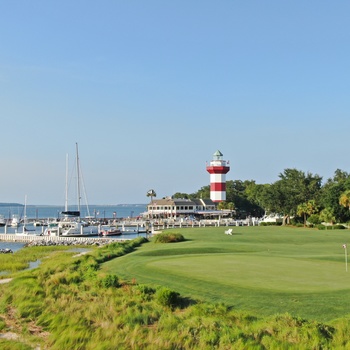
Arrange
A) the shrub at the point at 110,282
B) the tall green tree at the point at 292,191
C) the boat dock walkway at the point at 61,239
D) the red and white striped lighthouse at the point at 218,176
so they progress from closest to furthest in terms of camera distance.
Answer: the shrub at the point at 110,282 < the boat dock walkway at the point at 61,239 < the tall green tree at the point at 292,191 < the red and white striped lighthouse at the point at 218,176

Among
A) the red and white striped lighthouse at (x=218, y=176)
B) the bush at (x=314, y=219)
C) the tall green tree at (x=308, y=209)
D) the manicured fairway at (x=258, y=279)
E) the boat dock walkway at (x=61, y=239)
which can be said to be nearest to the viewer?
the manicured fairway at (x=258, y=279)

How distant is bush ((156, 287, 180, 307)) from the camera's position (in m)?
16.8

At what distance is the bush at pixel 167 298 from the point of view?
660 inches

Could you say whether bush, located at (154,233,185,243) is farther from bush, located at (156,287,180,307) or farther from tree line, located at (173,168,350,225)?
tree line, located at (173,168,350,225)

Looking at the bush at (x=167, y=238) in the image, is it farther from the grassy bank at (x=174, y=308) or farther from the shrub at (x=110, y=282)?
the shrub at (x=110, y=282)

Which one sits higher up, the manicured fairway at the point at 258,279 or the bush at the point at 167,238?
the bush at the point at 167,238

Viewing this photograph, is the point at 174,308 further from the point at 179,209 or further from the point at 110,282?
the point at 179,209

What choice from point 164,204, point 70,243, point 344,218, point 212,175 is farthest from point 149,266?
point 164,204

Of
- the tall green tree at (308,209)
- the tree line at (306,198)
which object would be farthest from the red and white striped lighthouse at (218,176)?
the tall green tree at (308,209)

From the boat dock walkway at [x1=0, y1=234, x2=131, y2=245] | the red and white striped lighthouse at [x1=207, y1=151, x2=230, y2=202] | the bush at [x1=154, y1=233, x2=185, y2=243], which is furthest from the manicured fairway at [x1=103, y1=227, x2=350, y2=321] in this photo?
the red and white striped lighthouse at [x1=207, y1=151, x2=230, y2=202]

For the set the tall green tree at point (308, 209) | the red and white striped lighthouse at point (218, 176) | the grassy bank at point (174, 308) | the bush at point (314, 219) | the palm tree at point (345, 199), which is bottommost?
the grassy bank at point (174, 308)

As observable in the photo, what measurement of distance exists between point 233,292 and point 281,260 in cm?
Answer: 883

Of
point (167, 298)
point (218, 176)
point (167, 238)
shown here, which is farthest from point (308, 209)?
point (167, 298)

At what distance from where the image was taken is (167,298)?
16.8 m
